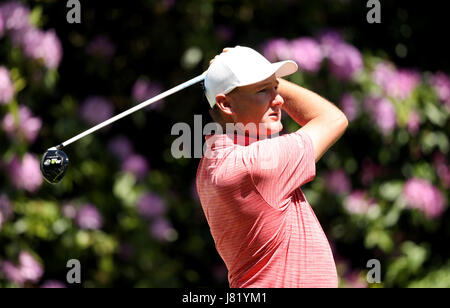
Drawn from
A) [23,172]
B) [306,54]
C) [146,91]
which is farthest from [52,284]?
[306,54]

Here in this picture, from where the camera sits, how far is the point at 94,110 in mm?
3826

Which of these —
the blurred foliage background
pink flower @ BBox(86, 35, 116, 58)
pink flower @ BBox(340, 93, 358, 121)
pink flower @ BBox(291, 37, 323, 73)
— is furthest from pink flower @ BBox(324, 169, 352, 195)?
pink flower @ BBox(86, 35, 116, 58)

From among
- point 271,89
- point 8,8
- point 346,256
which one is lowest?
point 346,256

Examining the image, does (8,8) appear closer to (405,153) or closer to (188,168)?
(188,168)

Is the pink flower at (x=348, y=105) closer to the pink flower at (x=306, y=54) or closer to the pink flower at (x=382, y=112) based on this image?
the pink flower at (x=382, y=112)

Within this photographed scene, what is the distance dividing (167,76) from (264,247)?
95.7 inches

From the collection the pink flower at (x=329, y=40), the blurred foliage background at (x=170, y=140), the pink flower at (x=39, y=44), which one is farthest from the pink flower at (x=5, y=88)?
Result: the pink flower at (x=329, y=40)

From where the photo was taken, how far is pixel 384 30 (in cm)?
435

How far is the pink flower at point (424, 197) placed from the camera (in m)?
4.01

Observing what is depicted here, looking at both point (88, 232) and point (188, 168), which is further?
point (188, 168)

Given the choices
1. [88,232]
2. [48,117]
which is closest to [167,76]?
[48,117]

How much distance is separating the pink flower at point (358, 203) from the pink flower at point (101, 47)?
147 cm

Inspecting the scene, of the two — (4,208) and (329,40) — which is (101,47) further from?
(329,40)

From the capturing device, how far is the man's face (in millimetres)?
1816
